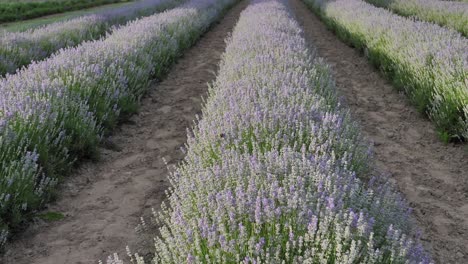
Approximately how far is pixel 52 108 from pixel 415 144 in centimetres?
389

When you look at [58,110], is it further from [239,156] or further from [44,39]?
[44,39]

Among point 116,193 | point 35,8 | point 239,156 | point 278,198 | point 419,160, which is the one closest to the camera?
point 278,198

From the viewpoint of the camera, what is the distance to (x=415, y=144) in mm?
5328

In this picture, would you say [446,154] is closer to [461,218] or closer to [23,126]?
[461,218]

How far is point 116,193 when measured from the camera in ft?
13.6

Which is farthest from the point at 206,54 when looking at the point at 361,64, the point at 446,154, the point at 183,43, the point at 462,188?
the point at 462,188

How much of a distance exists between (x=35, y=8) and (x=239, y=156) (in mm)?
22625

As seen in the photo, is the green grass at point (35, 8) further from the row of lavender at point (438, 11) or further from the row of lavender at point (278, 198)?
the row of lavender at point (278, 198)

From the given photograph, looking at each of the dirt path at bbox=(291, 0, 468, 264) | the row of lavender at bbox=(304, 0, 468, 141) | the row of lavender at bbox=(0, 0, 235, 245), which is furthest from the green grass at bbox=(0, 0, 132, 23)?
the dirt path at bbox=(291, 0, 468, 264)

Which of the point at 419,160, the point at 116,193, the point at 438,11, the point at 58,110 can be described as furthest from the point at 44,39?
the point at 438,11

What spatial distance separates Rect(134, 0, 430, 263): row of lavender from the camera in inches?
87.6

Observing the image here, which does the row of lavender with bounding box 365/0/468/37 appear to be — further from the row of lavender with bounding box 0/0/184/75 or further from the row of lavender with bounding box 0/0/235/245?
the row of lavender with bounding box 0/0/184/75

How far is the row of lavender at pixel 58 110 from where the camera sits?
363 cm

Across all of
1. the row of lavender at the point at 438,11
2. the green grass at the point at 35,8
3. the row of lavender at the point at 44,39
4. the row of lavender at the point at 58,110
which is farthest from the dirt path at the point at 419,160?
the green grass at the point at 35,8
